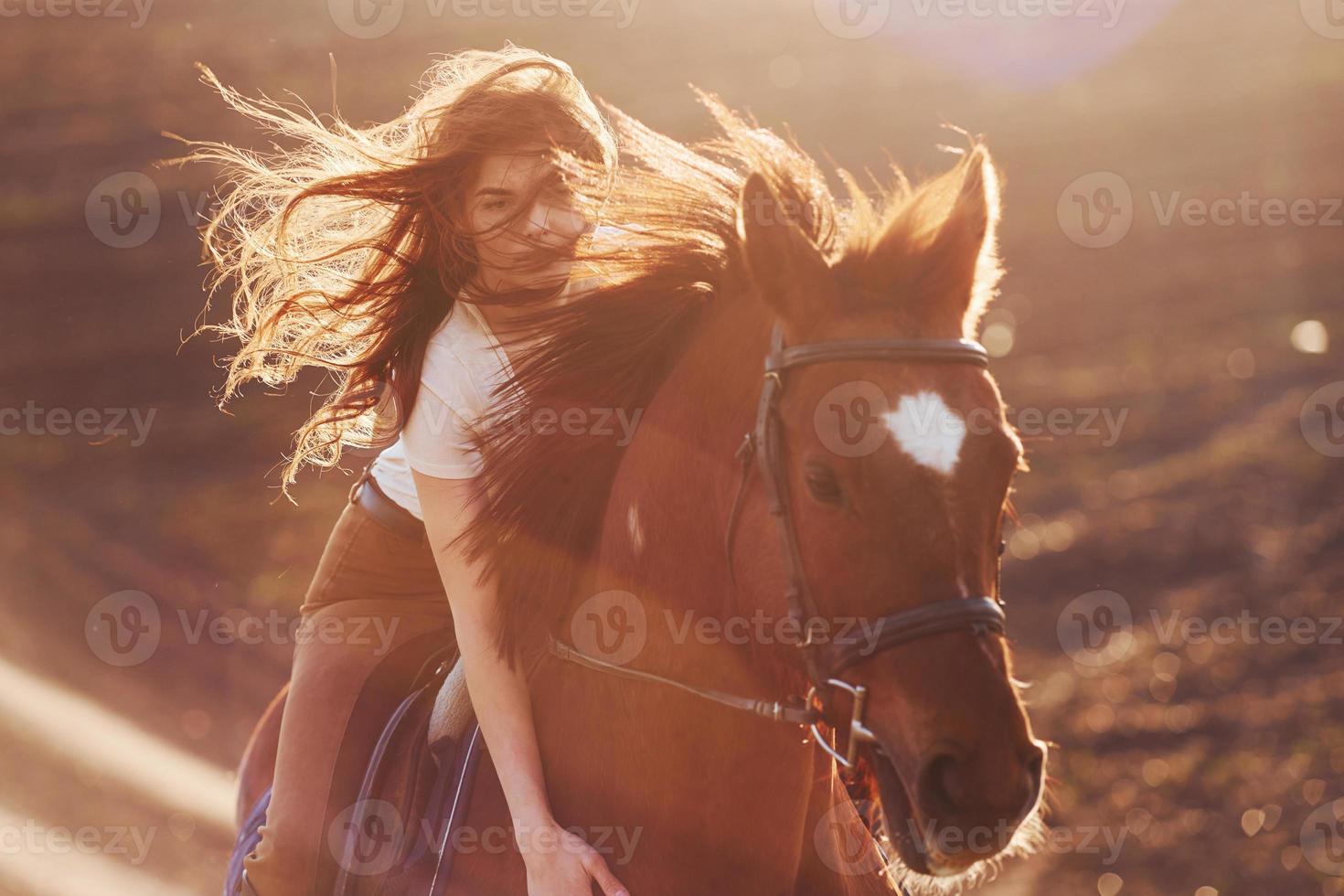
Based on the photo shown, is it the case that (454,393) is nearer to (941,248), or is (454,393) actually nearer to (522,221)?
(522,221)

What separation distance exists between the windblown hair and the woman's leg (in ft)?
1.09

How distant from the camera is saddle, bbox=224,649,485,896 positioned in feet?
8.62

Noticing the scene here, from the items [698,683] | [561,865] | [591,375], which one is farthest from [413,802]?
[591,375]

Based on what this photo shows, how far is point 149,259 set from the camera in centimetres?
1914

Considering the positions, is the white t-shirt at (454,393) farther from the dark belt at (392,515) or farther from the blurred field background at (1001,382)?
the blurred field background at (1001,382)

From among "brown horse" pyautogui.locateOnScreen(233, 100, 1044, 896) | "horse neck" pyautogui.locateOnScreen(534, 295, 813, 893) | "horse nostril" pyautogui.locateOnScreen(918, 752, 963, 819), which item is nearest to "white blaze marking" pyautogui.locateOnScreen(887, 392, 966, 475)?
"brown horse" pyautogui.locateOnScreen(233, 100, 1044, 896)

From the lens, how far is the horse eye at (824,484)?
6.73 ft

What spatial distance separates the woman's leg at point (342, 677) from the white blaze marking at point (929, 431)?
1.63 meters

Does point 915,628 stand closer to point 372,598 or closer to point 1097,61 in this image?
point 372,598

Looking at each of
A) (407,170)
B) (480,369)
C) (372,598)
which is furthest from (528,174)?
(372,598)

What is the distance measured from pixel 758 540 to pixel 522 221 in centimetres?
113

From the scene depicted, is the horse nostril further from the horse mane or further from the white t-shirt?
the white t-shirt

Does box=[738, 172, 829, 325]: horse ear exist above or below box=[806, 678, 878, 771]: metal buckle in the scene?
above

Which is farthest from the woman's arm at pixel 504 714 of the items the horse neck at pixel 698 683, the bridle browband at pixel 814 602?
the bridle browband at pixel 814 602
